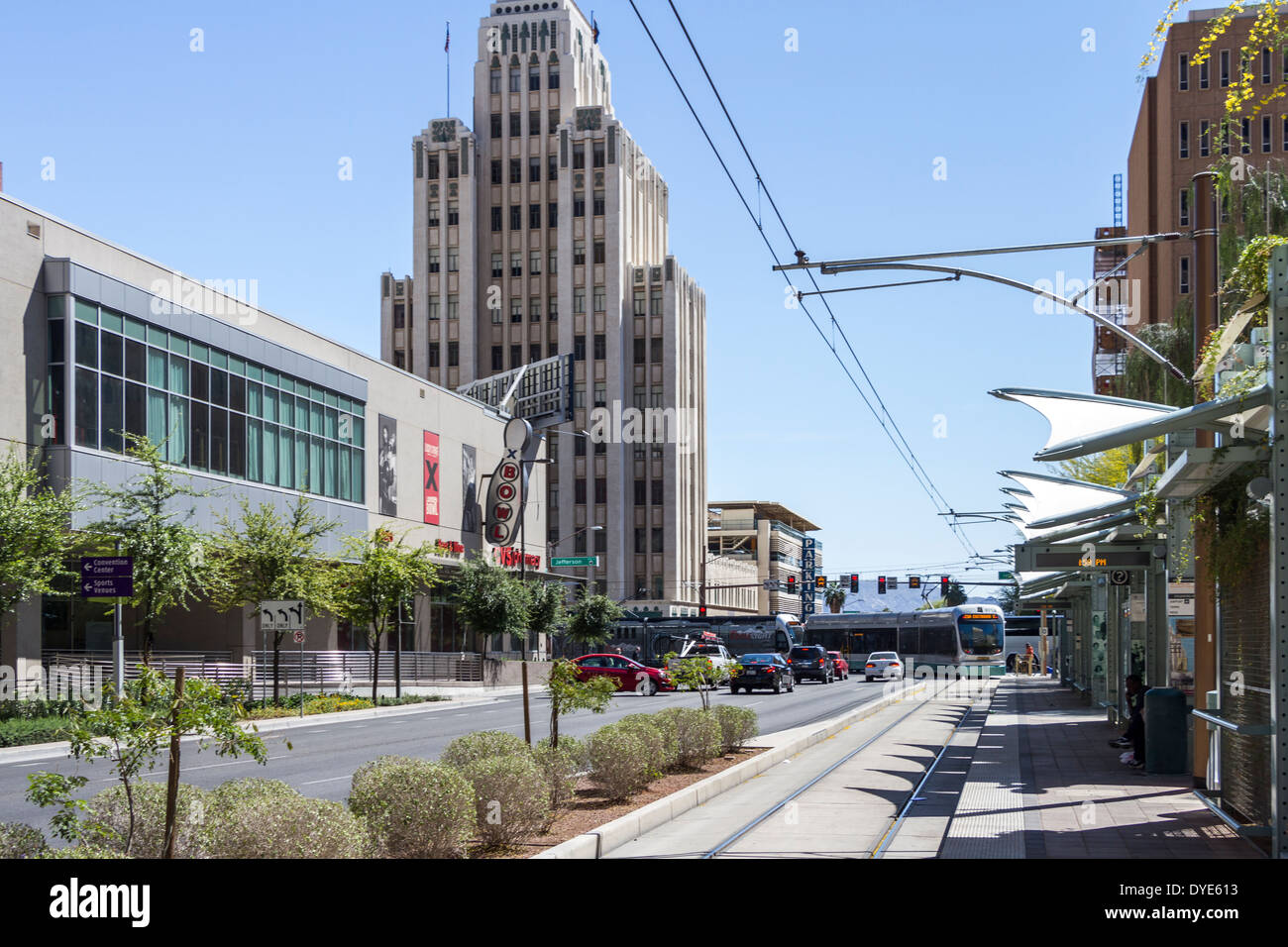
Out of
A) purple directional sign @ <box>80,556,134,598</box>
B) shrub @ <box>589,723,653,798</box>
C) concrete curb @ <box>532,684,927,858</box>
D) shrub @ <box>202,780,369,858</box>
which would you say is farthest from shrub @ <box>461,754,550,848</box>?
purple directional sign @ <box>80,556,134,598</box>

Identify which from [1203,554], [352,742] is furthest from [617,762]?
[352,742]

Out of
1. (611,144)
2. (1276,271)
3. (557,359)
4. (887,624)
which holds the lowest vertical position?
(887,624)

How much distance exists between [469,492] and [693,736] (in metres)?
46.3

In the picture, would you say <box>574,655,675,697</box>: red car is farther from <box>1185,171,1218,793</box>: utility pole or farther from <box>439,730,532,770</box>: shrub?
<box>439,730,532,770</box>: shrub

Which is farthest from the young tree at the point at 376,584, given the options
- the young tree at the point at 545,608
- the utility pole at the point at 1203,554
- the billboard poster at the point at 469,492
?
the utility pole at the point at 1203,554

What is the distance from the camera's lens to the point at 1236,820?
12.1 meters

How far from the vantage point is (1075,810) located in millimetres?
13523

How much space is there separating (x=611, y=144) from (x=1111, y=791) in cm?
8459

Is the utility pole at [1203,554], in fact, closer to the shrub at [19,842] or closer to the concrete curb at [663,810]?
the concrete curb at [663,810]

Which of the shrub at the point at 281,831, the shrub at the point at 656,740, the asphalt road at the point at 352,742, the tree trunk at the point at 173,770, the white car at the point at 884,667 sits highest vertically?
the tree trunk at the point at 173,770

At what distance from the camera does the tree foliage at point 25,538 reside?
25.1m

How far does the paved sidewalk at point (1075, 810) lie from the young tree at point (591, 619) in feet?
142
